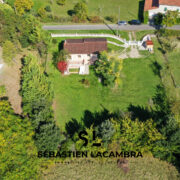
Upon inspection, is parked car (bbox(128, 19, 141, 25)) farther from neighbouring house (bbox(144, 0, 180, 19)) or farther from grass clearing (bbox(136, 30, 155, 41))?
neighbouring house (bbox(144, 0, 180, 19))

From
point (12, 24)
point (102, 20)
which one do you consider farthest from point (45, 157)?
point (102, 20)

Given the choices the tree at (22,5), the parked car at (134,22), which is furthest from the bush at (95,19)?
the tree at (22,5)

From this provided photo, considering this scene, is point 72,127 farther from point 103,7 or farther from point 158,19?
point 103,7

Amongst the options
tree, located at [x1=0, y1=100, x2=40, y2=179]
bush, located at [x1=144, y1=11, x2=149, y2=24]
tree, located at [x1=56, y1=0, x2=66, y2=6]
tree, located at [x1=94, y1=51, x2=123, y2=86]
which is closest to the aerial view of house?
bush, located at [x1=144, y1=11, x2=149, y2=24]

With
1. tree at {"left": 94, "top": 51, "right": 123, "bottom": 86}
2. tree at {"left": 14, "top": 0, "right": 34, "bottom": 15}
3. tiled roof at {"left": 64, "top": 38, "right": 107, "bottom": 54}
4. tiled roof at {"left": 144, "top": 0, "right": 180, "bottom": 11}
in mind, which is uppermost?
tiled roof at {"left": 144, "top": 0, "right": 180, "bottom": 11}

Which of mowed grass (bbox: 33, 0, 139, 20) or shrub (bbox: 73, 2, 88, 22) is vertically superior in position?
mowed grass (bbox: 33, 0, 139, 20)

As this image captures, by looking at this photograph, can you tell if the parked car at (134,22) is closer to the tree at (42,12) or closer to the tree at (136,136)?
the tree at (42,12)

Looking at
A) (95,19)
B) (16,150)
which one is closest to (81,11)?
(95,19)
